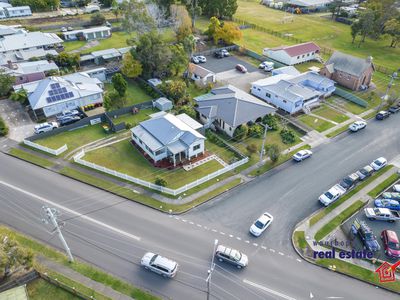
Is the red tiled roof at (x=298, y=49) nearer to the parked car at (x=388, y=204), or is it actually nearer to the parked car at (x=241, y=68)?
the parked car at (x=241, y=68)

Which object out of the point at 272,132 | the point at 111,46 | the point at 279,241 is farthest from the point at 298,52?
the point at 279,241

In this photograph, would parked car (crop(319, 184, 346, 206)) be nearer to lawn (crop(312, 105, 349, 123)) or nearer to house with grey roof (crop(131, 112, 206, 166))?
house with grey roof (crop(131, 112, 206, 166))

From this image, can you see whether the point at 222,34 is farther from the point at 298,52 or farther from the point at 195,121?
the point at 195,121

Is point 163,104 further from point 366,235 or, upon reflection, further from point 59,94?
point 366,235

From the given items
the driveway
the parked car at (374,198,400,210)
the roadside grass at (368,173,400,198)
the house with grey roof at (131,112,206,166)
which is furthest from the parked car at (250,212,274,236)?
the driveway

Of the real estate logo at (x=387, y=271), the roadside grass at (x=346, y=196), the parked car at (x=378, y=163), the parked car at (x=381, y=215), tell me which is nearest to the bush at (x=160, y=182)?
the roadside grass at (x=346, y=196)
